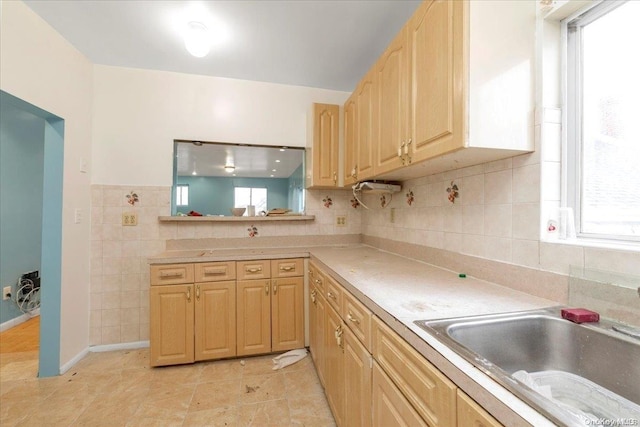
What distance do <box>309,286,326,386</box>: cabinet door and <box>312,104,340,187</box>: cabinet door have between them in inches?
38.4

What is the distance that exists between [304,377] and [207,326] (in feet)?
2.75

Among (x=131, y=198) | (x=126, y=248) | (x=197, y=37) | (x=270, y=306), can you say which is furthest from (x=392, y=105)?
(x=126, y=248)

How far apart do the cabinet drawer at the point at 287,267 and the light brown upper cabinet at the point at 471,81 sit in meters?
1.35

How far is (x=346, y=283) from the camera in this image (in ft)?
4.35

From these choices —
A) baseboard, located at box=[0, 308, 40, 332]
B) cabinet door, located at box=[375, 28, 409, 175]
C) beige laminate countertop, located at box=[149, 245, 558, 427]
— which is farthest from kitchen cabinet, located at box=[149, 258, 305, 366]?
baseboard, located at box=[0, 308, 40, 332]

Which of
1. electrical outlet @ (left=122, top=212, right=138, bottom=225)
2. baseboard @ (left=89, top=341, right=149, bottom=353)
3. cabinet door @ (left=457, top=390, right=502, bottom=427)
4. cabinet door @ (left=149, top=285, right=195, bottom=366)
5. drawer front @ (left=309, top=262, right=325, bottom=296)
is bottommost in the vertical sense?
baseboard @ (left=89, top=341, right=149, bottom=353)

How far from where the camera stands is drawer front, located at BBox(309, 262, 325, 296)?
5.95ft

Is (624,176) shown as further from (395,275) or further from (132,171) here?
(132,171)

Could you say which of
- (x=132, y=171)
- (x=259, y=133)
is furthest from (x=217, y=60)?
(x=132, y=171)

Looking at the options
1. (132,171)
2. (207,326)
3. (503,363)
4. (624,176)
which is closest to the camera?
(503,363)

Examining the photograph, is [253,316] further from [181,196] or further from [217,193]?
[181,196]

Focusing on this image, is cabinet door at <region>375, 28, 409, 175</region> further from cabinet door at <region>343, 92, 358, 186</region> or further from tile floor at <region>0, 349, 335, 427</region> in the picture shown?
tile floor at <region>0, 349, 335, 427</region>

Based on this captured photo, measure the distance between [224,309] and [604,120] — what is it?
241 cm

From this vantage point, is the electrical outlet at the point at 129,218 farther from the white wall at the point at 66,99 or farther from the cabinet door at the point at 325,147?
the cabinet door at the point at 325,147
